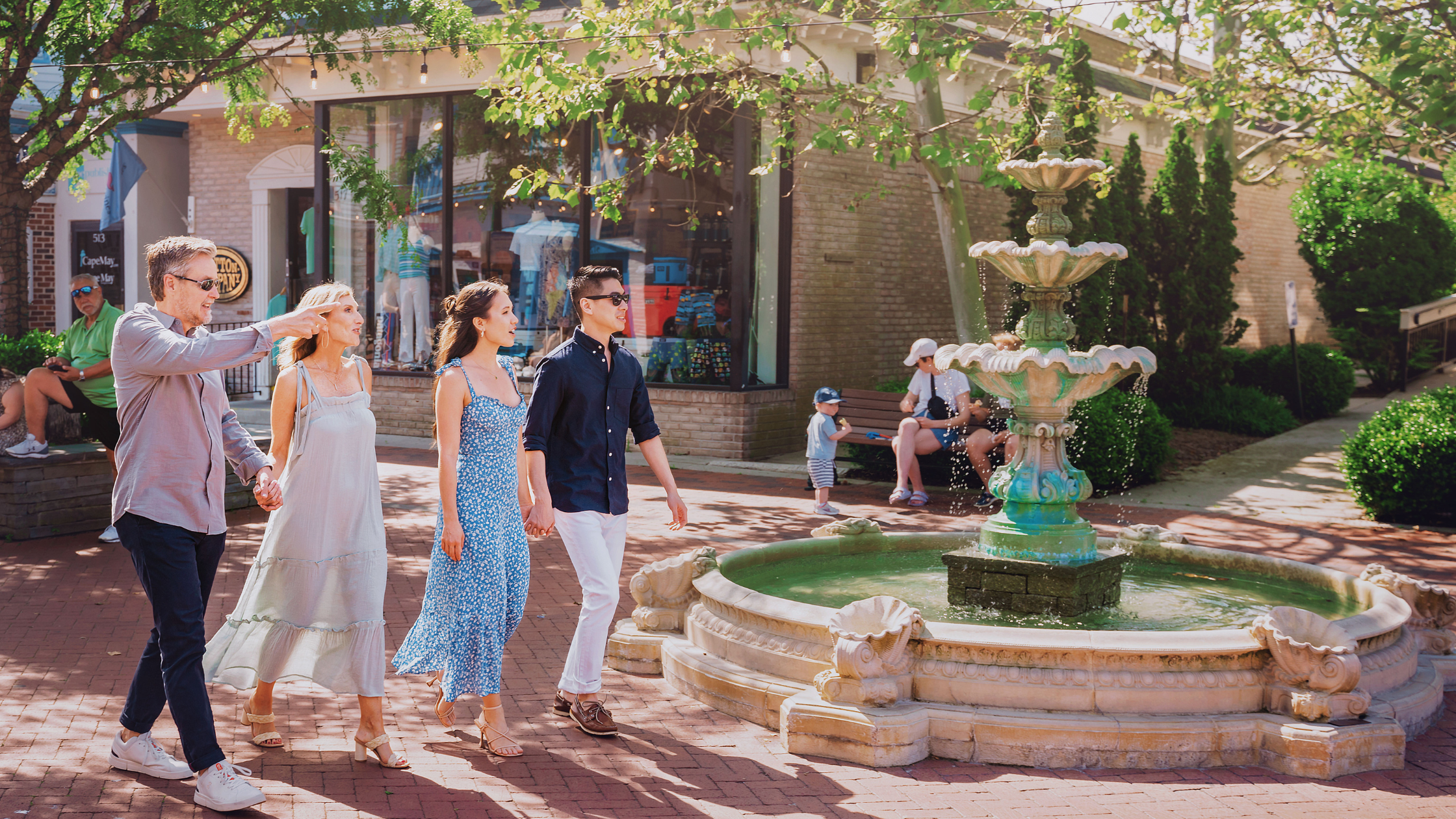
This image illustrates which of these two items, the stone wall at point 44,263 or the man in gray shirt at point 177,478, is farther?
the stone wall at point 44,263

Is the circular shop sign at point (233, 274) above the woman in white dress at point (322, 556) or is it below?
above

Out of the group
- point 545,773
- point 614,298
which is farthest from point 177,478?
point 614,298

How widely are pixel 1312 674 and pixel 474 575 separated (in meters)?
3.25

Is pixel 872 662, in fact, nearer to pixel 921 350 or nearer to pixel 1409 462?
pixel 921 350

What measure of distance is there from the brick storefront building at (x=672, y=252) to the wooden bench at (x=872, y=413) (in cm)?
159

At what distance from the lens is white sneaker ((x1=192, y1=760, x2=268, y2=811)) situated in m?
4.24

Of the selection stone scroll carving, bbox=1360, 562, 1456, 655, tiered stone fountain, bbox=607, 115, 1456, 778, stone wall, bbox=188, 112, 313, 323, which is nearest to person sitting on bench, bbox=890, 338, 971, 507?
tiered stone fountain, bbox=607, 115, 1456, 778

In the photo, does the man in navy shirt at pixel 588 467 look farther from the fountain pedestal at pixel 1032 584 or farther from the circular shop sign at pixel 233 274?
the circular shop sign at pixel 233 274

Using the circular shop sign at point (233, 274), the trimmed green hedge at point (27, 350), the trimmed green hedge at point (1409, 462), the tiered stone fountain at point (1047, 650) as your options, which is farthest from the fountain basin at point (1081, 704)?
the circular shop sign at point (233, 274)

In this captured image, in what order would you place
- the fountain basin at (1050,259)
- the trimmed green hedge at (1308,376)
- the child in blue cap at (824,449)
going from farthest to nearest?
the trimmed green hedge at (1308,376)
the child in blue cap at (824,449)
the fountain basin at (1050,259)

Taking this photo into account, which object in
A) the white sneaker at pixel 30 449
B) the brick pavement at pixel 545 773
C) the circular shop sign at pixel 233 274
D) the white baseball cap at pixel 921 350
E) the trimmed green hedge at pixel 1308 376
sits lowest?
the brick pavement at pixel 545 773

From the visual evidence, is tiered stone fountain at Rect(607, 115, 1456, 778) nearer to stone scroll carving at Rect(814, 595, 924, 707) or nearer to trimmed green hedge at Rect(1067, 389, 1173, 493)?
stone scroll carving at Rect(814, 595, 924, 707)

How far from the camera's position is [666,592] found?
6453 mm

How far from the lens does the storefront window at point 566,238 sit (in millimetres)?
14945
